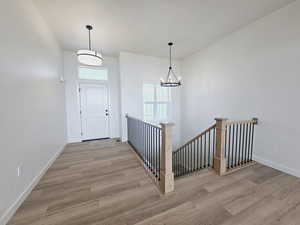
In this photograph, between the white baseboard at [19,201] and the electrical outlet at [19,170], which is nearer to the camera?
the white baseboard at [19,201]

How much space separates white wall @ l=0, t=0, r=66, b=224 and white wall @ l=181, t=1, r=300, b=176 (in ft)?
13.2

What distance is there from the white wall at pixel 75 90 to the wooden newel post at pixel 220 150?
11.4 ft

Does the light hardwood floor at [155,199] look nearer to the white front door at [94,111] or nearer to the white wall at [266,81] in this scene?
the white wall at [266,81]

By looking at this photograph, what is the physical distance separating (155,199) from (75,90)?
13.0 feet

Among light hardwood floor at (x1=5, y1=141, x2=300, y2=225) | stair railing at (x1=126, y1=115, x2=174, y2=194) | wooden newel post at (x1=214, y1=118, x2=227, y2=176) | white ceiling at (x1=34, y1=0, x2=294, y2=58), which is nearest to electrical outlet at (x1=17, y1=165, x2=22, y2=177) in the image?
light hardwood floor at (x1=5, y1=141, x2=300, y2=225)

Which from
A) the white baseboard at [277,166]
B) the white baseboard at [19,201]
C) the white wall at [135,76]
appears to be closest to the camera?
the white baseboard at [19,201]

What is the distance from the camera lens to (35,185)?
1896 mm

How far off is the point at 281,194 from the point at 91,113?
478cm

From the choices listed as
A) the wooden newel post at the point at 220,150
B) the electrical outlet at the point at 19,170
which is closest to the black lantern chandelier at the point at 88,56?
the electrical outlet at the point at 19,170

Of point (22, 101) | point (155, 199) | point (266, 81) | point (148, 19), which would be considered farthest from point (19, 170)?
point (266, 81)

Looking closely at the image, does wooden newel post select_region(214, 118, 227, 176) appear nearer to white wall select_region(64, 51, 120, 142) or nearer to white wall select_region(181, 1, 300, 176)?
white wall select_region(181, 1, 300, 176)

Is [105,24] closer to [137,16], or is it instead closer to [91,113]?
[137,16]

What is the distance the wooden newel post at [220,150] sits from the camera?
2162mm

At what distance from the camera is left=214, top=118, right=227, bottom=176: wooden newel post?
7.09ft
